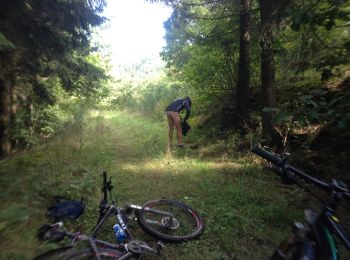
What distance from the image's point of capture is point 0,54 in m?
7.10

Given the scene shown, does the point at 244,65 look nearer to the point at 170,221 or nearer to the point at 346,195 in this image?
the point at 170,221

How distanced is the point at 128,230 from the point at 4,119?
6.19 metres

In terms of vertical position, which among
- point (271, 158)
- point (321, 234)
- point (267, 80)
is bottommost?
point (321, 234)

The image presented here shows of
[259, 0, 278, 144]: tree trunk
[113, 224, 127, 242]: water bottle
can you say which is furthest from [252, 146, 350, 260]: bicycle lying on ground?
[259, 0, 278, 144]: tree trunk

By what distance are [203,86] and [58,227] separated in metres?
9.59

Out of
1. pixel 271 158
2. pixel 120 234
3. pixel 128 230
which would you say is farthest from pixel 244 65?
pixel 271 158

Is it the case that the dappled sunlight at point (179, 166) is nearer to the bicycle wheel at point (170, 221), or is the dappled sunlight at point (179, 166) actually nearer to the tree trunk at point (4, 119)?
the bicycle wheel at point (170, 221)

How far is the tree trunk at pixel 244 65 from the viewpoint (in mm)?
10578

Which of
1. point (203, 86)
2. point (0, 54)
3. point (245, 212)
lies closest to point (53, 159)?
point (0, 54)

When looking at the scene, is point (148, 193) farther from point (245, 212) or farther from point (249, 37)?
point (249, 37)

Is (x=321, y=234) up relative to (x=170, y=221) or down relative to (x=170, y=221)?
up

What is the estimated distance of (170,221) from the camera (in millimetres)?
5168

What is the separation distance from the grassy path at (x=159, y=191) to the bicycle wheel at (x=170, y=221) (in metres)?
0.15

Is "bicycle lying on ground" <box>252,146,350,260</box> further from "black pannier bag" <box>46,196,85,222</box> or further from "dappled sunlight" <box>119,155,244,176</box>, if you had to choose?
"dappled sunlight" <box>119,155,244,176</box>
